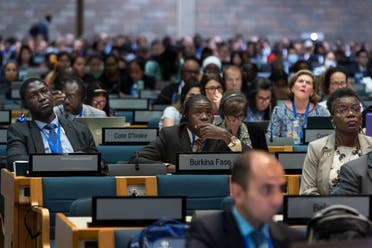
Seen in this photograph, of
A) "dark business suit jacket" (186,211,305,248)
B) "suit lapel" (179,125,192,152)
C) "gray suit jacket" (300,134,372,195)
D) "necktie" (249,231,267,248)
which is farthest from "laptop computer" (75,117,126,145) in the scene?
"necktie" (249,231,267,248)

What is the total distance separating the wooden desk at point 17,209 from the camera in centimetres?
853

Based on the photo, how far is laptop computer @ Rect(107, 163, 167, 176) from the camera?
8.70 meters

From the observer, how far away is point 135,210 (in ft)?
21.6

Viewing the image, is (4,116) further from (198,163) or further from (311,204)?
(311,204)

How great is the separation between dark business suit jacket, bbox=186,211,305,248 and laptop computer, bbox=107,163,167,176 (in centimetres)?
339

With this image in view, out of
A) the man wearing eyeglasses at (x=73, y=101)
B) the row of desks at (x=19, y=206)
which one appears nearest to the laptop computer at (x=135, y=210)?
the row of desks at (x=19, y=206)

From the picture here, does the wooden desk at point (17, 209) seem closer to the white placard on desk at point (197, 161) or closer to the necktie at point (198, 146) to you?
the white placard on desk at point (197, 161)

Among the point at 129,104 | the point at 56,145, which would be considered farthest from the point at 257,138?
the point at 129,104

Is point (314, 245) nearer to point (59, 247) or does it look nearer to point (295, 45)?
point (59, 247)

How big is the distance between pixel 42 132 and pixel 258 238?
4.91 metres

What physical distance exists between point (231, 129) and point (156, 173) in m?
1.57

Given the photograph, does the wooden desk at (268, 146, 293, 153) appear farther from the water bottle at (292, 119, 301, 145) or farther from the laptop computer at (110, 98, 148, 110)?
the laptop computer at (110, 98, 148, 110)

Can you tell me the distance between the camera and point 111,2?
40656mm

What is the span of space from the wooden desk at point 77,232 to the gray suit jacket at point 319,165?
1.84m
